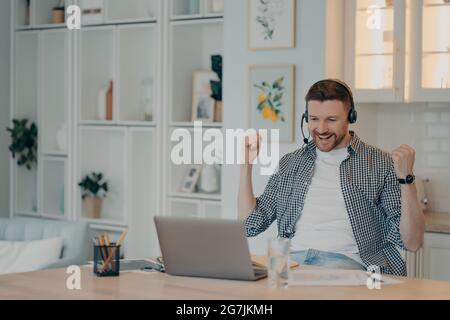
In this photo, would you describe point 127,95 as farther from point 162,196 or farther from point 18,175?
point 18,175

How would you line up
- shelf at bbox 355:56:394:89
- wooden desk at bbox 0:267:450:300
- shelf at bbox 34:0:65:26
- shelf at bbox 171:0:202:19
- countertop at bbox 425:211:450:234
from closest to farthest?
wooden desk at bbox 0:267:450:300 < countertop at bbox 425:211:450:234 < shelf at bbox 355:56:394:89 < shelf at bbox 171:0:202:19 < shelf at bbox 34:0:65:26

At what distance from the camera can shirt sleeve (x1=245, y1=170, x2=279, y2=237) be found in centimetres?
338

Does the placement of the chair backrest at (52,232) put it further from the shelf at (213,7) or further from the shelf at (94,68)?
the shelf at (213,7)

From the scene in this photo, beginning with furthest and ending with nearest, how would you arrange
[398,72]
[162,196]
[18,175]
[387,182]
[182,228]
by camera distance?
[18,175] < [162,196] < [398,72] < [387,182] < [182,228]

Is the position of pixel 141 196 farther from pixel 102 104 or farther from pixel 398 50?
pixel 398 50

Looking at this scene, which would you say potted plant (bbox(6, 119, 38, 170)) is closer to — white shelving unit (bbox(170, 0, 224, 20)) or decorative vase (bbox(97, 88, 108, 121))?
decorative vase (bbox(97, 88, 108, 121))

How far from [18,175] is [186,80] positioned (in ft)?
5.19

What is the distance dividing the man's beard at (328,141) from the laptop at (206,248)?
76 centimetres

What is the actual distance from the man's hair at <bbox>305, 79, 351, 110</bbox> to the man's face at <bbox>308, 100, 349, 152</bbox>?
14mm

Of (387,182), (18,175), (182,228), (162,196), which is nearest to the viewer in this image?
(182,228)

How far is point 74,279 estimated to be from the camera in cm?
265

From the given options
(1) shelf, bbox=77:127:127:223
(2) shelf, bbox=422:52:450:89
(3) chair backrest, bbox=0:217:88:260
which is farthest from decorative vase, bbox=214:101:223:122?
(2) shelf, bbox=422:52:450:89
